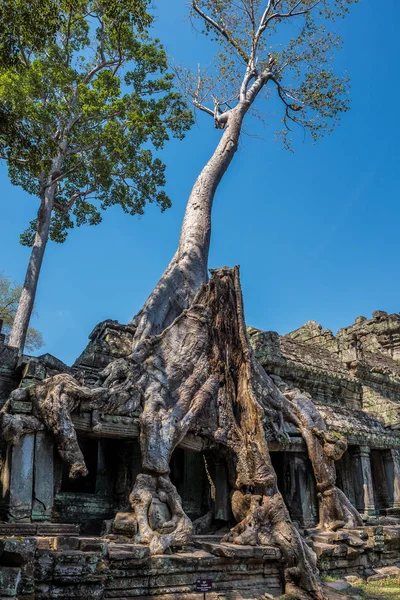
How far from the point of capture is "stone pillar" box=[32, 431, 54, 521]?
6.90m

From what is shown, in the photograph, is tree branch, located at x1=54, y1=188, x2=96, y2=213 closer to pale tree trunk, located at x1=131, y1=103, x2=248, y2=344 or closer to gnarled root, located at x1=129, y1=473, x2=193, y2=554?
pale tree trunk, located at x1=131, y1=103, x2=248, y2=344

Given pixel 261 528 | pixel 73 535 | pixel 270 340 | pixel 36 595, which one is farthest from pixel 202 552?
pixel 270 340

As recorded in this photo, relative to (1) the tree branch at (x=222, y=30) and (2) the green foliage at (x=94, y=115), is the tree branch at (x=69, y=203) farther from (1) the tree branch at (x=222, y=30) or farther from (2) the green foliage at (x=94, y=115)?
(1) the tree branch at (x=222, y=30)

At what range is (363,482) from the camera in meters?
11.3

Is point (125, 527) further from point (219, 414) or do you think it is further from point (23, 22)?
point (23, 22)

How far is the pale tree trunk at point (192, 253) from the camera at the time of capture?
41.4 ft

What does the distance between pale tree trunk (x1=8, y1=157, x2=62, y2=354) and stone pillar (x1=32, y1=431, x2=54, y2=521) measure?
17.5 ft

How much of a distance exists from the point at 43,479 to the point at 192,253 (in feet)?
28.4

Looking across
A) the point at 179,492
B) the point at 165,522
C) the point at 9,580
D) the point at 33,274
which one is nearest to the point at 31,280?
the point at 33,274

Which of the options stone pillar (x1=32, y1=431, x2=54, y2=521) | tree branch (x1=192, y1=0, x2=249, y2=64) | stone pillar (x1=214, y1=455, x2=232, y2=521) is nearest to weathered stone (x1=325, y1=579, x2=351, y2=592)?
stone pillar (x1=214, y1=455, x2=232, y2=521)

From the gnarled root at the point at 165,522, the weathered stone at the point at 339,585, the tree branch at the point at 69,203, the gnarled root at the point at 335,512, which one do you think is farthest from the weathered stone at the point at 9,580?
the tree branch at the point at 69,203

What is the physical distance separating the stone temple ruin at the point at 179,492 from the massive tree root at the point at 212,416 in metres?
0.20

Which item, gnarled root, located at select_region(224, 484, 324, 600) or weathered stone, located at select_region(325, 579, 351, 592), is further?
weathered stone, located at select_region(325, 579, 351, 592)

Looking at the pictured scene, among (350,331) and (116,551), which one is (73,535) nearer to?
(116,551)
